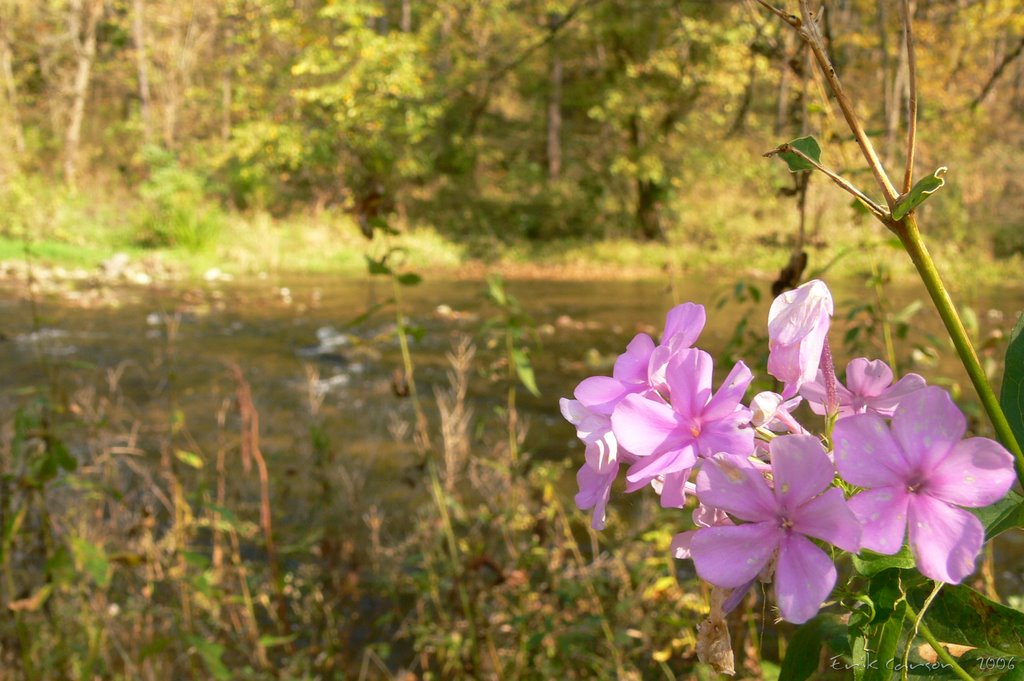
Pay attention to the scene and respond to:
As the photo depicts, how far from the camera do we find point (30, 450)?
8.63ft

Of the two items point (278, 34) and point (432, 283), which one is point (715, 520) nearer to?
point (432, 283)

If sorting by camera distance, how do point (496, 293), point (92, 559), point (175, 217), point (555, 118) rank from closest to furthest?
point (92, 559)
point (496, 293)
point (175, 217)
point (555, 118)

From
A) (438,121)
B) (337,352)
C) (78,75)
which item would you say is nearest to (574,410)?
(337,352)

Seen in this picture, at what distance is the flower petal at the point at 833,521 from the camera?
1.19 feet

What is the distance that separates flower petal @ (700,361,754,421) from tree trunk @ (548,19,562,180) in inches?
599

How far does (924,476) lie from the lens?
38cm

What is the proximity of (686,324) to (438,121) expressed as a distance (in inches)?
643

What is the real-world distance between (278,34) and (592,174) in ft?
21.5

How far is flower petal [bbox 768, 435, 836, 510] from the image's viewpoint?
381 millimetres

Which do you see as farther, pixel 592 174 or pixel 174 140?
pixel 174 140

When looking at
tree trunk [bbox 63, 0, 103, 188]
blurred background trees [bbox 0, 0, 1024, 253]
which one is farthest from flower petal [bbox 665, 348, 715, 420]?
tree trunk [bbox 63, 0, 103, 188]

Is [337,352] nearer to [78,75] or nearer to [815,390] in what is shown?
[815,390]

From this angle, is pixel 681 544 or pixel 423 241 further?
pixel 423 241

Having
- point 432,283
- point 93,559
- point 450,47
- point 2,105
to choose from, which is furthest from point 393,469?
point 2,105
